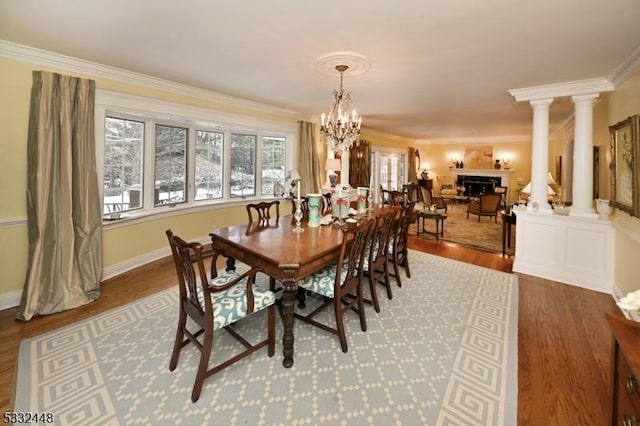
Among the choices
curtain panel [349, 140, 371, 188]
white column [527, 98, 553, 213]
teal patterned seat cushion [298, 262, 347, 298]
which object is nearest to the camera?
teal patterned seat cushion [298, 262, 347, 298]

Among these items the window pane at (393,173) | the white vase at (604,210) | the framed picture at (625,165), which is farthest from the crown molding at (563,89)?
the window pane at (393,173)

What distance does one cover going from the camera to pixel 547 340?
7.66ft

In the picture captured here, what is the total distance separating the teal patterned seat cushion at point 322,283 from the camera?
2264 millimetres

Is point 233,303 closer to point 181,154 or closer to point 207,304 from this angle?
point 207,304

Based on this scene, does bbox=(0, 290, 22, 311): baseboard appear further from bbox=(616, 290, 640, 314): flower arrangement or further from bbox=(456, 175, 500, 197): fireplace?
bbox=(456, 175, 500, 197): fireplace

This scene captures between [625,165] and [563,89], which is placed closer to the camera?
[625,165]

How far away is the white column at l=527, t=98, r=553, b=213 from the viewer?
3748mm

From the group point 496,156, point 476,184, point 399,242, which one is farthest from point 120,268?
point 496,156

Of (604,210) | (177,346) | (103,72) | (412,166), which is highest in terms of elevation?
(412,166)

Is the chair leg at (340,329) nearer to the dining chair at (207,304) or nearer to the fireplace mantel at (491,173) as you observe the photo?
the dining chair at (207,304)

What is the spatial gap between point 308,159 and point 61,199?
3.83 metres

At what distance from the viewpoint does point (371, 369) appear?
196 cm

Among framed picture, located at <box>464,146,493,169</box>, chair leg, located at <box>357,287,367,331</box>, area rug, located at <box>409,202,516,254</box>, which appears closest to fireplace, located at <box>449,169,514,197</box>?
framed picture, located at <box>464,146,493,169</box>

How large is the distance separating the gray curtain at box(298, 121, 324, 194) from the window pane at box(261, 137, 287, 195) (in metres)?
0.38
